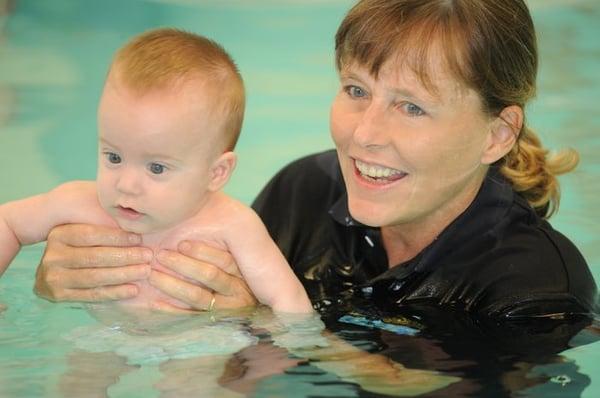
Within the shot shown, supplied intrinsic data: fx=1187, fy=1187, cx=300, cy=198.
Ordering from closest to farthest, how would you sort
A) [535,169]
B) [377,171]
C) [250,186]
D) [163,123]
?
1. [163,123]
2. [377,171]
3. [535,169]
4. [250,186]

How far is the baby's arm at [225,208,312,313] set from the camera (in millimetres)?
2744

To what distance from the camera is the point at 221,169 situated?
2.72 metres

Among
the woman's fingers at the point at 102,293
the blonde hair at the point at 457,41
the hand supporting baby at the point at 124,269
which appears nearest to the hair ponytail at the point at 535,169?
the blonde hair at the point at 457,41

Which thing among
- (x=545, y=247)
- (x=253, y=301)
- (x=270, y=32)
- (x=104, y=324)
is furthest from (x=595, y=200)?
(x=270, y=32)

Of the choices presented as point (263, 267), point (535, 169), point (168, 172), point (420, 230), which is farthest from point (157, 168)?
point (535, 169)

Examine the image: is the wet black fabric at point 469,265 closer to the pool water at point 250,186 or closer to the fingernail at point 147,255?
the pool water at point 250,186

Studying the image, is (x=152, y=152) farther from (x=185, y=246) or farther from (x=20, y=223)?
(x=20, y=223)

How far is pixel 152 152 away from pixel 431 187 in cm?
67

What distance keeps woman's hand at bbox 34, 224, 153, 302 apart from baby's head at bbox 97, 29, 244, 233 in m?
0.09

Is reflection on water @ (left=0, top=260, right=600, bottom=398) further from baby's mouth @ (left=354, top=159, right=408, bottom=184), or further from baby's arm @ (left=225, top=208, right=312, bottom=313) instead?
baby's mouth @ (left=354, top=159, right=408, bottom=184)

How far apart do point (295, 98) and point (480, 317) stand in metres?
2.91

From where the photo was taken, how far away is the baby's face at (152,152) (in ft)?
8.39

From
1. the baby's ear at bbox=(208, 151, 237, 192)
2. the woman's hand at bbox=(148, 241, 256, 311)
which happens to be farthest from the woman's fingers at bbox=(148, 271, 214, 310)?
the baby's ear at bbox=(208, 151, 237, 192)

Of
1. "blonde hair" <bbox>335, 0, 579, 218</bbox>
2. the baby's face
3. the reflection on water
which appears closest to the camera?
the reflection on water
